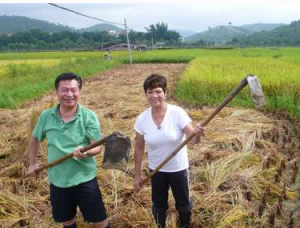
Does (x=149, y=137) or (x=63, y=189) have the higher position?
(x=149, y=137)

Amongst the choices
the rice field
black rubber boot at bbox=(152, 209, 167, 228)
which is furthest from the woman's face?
the rice field

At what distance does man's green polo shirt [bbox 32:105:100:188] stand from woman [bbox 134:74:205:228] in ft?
1.10

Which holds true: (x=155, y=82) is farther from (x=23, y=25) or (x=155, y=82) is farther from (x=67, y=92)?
(x=23, y=25)

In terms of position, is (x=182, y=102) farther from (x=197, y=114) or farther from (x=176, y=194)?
(x=176, y=194)

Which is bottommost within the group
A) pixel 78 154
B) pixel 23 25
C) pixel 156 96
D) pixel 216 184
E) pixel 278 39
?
pixel 278 39

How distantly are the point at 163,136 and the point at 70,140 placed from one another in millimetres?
557

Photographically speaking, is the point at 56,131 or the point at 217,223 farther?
the point at 217,223

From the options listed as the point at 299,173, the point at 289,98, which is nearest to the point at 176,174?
the point at 299,173

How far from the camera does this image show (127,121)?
5340mm

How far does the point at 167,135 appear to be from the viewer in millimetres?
2074

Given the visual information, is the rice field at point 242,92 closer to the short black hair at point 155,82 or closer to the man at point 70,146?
the short black hair at point 155,82

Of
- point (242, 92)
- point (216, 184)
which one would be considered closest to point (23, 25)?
point (242, 92)

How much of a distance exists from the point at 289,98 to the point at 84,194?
5.04 meters

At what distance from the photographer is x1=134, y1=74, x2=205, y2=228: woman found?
81.4 inches
